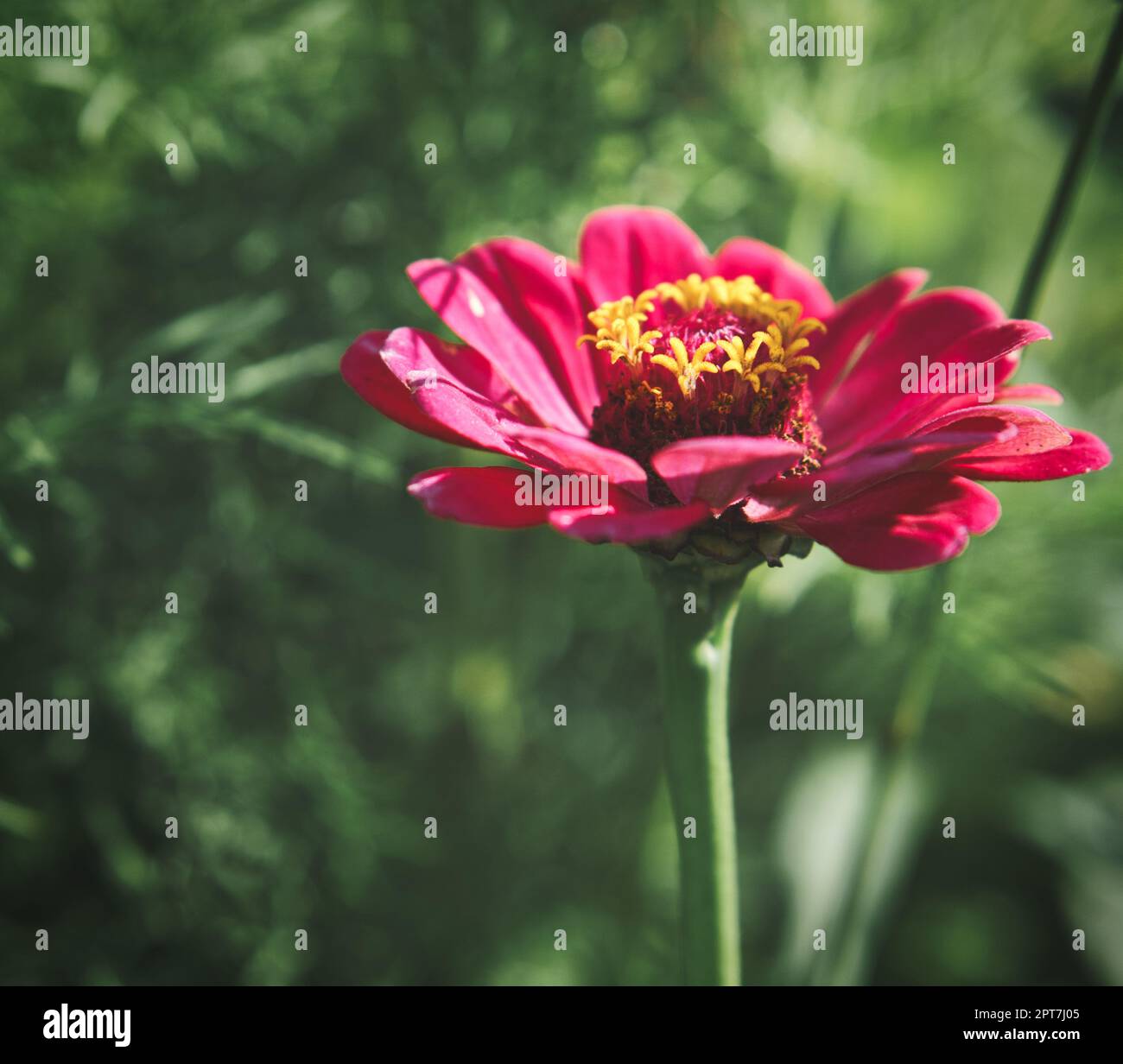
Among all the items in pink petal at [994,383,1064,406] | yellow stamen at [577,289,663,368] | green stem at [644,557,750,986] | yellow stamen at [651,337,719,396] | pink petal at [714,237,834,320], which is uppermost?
pink petal at [714,237,834,320]

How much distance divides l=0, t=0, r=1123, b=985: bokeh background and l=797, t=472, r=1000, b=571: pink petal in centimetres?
30

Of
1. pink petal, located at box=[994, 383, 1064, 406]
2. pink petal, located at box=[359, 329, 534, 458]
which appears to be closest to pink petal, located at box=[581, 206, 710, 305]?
pink petal, located at box=[359, 329, 534, 458]

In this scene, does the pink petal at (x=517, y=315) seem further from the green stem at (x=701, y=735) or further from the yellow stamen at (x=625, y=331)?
the green stem at (x=701, y=735)

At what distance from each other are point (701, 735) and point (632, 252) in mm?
326

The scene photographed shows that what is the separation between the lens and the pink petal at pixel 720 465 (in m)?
0.45

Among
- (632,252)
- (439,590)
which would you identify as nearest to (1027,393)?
(632,252)

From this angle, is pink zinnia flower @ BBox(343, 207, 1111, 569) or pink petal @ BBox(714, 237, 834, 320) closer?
pink zinnia flower @ BBox(343, 207, 1111, 569)

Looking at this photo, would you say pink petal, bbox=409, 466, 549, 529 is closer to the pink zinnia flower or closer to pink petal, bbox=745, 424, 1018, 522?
the pink zinnia flower

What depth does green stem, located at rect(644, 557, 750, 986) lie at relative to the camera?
534 millimetres

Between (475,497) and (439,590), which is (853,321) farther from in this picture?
(439,590)

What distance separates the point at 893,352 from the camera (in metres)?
0.66

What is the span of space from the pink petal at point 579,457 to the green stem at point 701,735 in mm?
55
